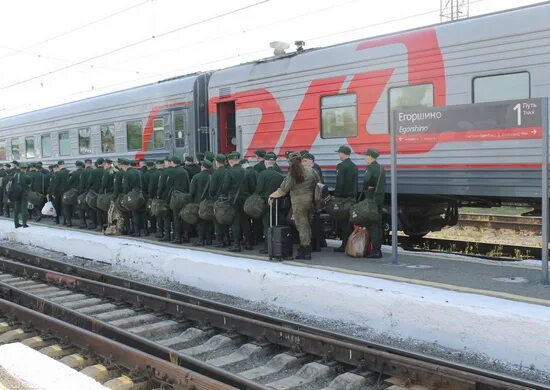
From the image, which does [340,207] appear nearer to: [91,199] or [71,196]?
[91,199]

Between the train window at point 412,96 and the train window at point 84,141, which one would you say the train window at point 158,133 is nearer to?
the train window at point 84,141

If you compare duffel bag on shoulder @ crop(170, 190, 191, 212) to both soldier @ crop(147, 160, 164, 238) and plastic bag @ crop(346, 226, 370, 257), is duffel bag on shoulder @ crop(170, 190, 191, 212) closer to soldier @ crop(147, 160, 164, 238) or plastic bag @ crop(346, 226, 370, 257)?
soldier @ crop(147, 160, 164, 238)

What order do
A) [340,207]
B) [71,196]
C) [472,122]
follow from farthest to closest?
[71,196], [340,207], [472,122]

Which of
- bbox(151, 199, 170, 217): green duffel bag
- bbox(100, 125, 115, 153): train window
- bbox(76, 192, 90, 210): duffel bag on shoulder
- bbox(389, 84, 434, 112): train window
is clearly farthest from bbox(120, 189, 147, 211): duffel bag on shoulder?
bbox(389, 84, 434, 112): train window

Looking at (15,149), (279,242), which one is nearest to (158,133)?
(279,242)

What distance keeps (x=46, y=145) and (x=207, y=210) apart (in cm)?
1069

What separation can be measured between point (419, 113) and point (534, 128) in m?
1.43

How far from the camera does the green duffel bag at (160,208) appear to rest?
1076 cm

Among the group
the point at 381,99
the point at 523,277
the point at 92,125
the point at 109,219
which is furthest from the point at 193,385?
the point at 92,125

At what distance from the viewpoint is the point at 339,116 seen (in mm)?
9531

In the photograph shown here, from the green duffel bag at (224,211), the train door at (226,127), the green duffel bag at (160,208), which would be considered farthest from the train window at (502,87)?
the green duffel bag at (160,208)

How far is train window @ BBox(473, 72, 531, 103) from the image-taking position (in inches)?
297

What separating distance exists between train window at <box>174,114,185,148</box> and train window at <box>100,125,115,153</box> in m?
2.78

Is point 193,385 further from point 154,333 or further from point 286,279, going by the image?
point 286,279
